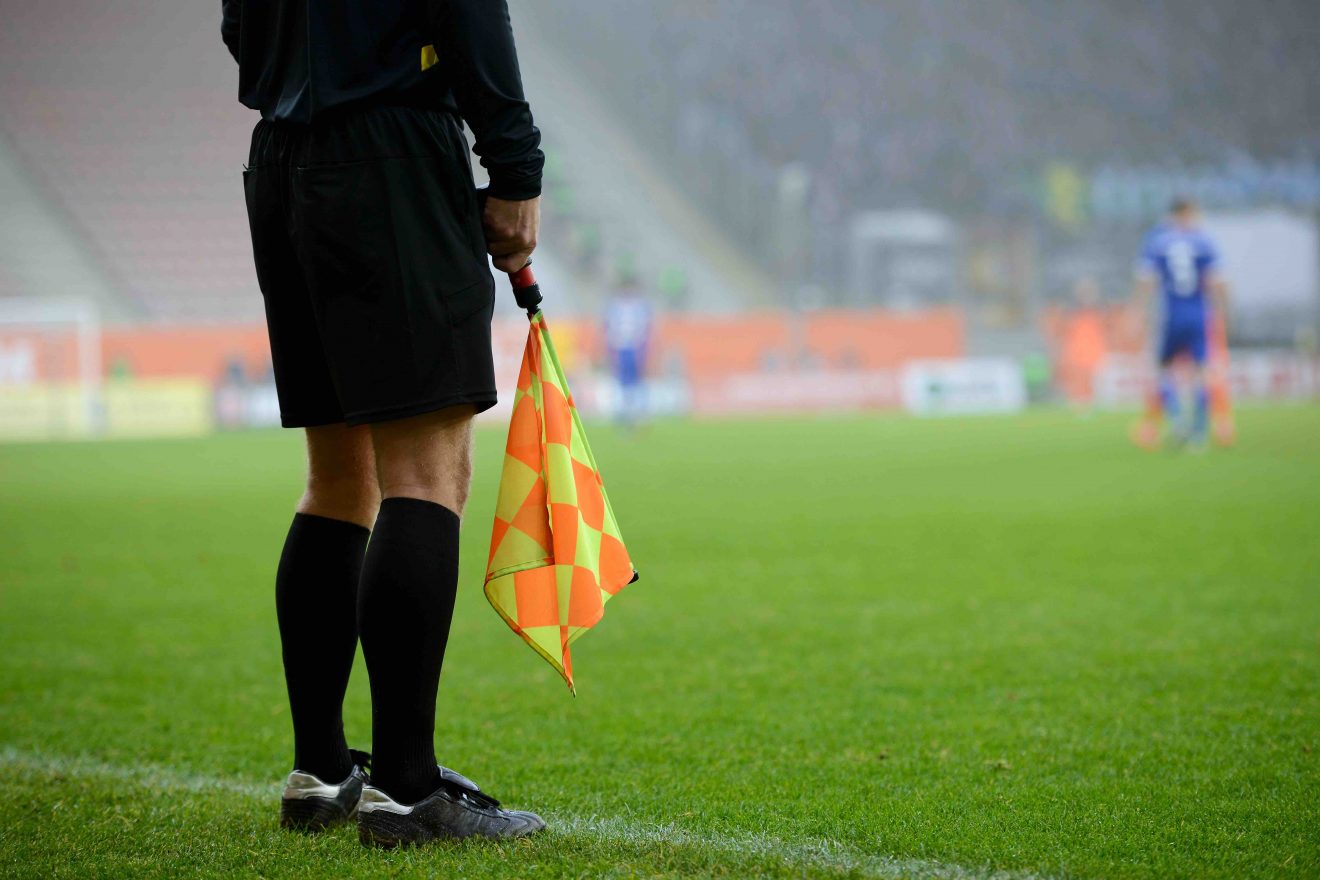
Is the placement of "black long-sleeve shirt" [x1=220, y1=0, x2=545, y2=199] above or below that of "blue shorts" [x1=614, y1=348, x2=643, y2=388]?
above

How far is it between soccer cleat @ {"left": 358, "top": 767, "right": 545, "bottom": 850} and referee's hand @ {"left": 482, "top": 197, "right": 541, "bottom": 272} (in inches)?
30.4

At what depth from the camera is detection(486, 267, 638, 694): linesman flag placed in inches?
84.0

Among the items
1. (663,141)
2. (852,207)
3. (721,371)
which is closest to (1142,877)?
(721,371)

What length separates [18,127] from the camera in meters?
27.2

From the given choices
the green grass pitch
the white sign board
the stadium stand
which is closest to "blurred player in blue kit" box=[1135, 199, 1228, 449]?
the green grass pitch

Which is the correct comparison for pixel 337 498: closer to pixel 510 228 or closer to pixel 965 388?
pixel 510 228

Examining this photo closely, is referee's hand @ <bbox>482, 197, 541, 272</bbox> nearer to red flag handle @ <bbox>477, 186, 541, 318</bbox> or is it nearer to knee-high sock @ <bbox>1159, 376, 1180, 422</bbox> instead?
red flag handle @ <bbox>477, 186, 541, 318</bbox>

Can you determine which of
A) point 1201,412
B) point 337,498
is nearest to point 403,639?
point 337,498

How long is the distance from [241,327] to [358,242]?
21.0 meters

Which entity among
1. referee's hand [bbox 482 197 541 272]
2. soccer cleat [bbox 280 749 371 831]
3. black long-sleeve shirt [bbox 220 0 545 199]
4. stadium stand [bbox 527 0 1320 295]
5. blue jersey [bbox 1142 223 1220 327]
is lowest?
soccer cleat [bbox 280 749 371 831]

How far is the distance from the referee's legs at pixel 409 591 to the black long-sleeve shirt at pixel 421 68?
0.38 meters

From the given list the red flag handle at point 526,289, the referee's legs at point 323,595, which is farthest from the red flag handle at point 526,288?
the referee's legs at point 323,595

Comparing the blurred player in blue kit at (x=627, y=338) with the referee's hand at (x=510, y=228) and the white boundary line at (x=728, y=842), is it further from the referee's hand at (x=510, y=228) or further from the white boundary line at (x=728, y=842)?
the referee's hand at (x=510, y=228)

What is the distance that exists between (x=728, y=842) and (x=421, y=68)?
1199 millimetres
